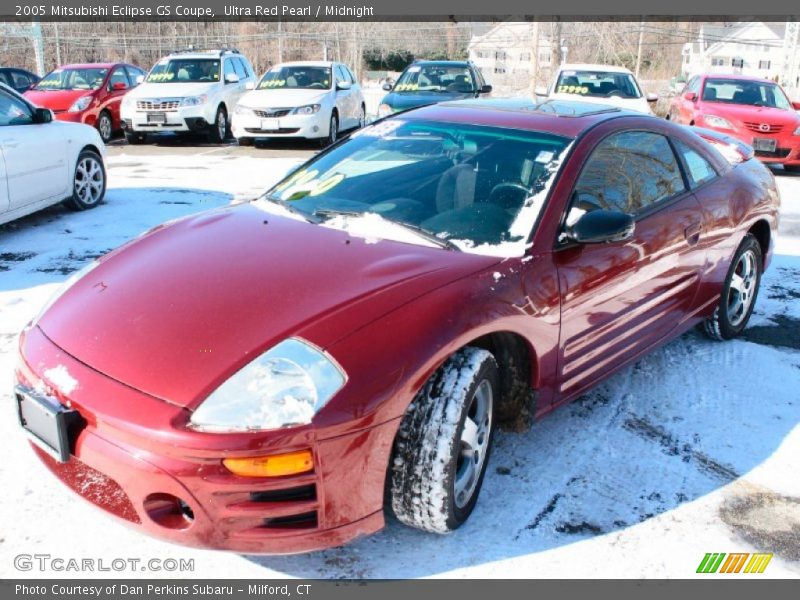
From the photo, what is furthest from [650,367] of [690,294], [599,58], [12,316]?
[599,58]

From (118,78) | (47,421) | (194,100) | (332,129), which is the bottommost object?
(47,421)

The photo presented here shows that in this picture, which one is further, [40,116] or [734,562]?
[40,116]

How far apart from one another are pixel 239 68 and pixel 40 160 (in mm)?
9006

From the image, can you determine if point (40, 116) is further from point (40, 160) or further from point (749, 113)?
point (749, 113)

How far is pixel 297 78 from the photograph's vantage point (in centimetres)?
1361

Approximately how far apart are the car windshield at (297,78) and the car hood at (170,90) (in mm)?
1035

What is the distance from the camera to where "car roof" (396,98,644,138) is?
11.5 feet

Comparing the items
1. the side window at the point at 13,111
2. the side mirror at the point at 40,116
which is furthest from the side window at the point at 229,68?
the side window at the point at 13,111

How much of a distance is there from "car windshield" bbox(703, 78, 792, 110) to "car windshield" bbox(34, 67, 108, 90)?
1086 centimetres

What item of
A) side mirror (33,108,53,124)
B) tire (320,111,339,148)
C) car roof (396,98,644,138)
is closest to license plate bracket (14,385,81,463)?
car roof (396,98,644,138)

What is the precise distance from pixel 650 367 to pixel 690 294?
1.68 feet

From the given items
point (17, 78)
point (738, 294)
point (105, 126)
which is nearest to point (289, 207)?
point (738, 294)

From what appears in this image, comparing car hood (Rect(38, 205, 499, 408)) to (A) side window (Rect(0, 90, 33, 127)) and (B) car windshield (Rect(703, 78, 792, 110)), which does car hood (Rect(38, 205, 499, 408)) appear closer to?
(A) side window (Rect(0, 90, 33, 127))

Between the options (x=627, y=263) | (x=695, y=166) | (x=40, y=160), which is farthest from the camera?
(x=40, y=160)
